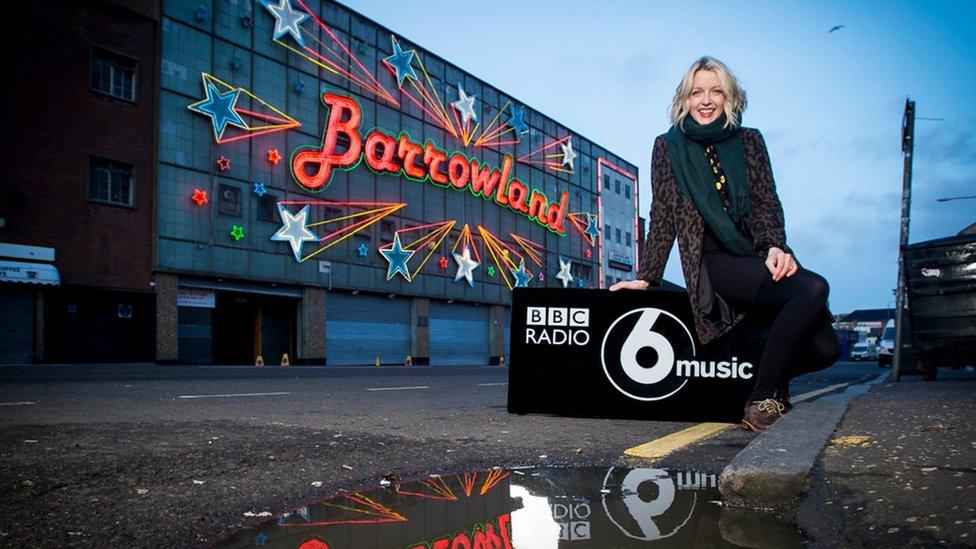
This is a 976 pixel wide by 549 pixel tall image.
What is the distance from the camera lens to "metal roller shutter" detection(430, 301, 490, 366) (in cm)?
3475

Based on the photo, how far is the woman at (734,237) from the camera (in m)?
3.71

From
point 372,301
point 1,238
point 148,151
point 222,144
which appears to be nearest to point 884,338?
point 372,301

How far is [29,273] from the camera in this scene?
65.9 ft

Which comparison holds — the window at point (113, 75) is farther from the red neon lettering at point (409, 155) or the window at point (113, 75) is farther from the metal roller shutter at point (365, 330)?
the red neon lettering at point (409, 155)

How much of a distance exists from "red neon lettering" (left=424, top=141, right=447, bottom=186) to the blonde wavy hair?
29934 mm

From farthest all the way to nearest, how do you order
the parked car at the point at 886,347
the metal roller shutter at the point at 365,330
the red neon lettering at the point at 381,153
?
the red neon lettering at the point at 381,153, the metal roller shutter at the point at 365,330, the parked car at the point at 886,347

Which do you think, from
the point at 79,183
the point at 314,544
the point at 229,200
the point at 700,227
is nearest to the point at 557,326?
the point at 700,227

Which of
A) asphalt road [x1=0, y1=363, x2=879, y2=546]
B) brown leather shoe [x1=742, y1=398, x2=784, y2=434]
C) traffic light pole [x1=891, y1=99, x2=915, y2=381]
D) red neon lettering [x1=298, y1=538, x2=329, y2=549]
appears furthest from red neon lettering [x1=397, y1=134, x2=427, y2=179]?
red neon lettering [x1=298, y1=538, x2=329, y2=549]

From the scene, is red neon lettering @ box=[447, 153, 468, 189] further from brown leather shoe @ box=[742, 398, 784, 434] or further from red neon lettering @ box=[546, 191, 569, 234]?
brown leather shoe @ box=[742, 398, 784, 434]

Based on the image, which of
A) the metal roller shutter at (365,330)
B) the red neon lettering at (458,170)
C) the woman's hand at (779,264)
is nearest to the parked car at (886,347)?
the red neon lettering at (458,170)

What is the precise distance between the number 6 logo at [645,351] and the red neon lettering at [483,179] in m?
32.1

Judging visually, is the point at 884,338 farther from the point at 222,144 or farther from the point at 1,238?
the point at 1,238

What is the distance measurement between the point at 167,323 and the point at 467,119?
19233 mm

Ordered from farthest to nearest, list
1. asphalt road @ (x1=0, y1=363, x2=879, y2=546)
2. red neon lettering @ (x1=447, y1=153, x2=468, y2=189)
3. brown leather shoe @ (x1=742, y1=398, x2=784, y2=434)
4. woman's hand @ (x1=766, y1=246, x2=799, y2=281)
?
red neon lettering @ (x1=447, y1=153, x2=468, y2=189), brown leather shoe @ (x1=742, y1=398, x2=784, y2=434), woman's hand @ (x1=766, y1=246, x2=799, y2=281), asphalt road @ (x1=0, y1=363, x2=879, y2=546)
